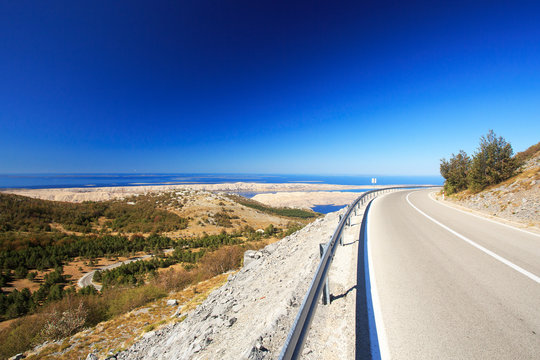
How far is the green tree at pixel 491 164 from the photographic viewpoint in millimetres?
16844

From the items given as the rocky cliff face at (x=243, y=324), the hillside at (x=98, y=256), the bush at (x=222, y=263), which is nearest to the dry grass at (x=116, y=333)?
the hillside at (x=98, y=256)

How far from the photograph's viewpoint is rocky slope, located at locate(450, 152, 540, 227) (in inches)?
402

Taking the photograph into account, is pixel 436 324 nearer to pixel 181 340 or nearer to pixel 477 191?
pixel 181 340

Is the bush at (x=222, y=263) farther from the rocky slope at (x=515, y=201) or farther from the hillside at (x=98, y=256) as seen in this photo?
the rocky slope at (x=515, y=201)

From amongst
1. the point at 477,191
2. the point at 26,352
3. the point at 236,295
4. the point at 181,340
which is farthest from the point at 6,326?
the point at 477,191

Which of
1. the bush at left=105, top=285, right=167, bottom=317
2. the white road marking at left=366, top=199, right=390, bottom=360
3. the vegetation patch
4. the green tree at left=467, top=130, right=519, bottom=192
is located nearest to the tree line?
the green tree at left=467, top=130, right=519, bottom=192

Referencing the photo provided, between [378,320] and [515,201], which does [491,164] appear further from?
[378,320]

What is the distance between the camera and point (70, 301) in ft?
30.1

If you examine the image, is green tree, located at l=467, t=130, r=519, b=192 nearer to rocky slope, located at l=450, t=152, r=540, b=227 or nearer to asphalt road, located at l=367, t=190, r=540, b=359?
rocky slope, located at l=450, t=152, r=540, b=227

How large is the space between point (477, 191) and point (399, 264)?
19480 mm

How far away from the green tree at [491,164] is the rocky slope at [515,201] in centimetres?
102

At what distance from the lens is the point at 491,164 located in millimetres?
17531

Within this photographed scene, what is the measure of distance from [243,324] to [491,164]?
23.7 metres

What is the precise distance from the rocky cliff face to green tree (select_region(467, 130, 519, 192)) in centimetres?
2024
